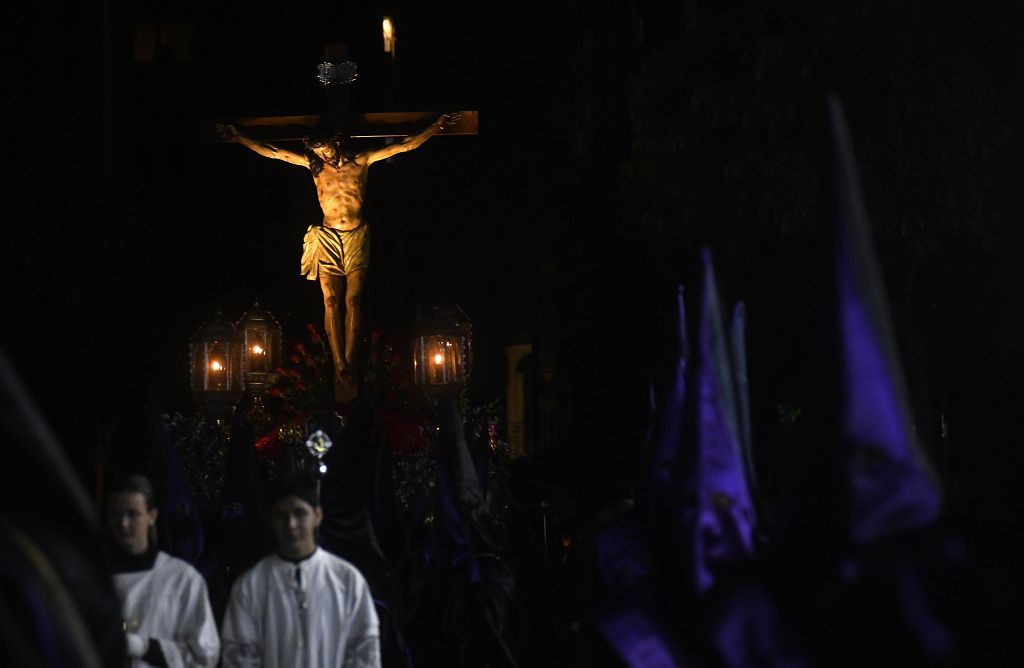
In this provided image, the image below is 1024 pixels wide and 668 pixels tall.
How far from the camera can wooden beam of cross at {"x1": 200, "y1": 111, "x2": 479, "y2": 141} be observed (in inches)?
613

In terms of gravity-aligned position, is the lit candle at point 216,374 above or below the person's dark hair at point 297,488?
above

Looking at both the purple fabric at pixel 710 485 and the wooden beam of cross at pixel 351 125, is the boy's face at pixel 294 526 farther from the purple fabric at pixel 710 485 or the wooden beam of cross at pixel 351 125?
the wooden beam of cross at pixel 351 125

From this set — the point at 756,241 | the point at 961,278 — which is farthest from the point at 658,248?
the point at 961,278

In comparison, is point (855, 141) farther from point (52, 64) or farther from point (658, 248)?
point (52, 64)

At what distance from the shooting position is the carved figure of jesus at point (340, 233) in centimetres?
1484

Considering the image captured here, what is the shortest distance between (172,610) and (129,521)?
0.42 meters

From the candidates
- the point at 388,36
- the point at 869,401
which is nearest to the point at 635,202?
the point at 869,401

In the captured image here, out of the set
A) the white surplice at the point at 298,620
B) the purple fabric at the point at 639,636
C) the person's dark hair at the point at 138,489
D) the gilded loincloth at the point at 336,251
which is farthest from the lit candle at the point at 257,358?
the purple fabric at the point at 639,636

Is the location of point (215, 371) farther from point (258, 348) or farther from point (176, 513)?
point (176, 513)

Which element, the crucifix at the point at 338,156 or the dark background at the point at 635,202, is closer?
the dark background at the point at 635,202

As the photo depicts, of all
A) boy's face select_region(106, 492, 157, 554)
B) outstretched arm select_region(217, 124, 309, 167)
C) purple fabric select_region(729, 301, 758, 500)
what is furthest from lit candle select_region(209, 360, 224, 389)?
purple fabric select_region(729, 301, 758, 500)

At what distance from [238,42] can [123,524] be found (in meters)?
19.2

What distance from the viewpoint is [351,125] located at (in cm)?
1552

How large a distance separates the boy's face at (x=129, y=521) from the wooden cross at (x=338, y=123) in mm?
9762
